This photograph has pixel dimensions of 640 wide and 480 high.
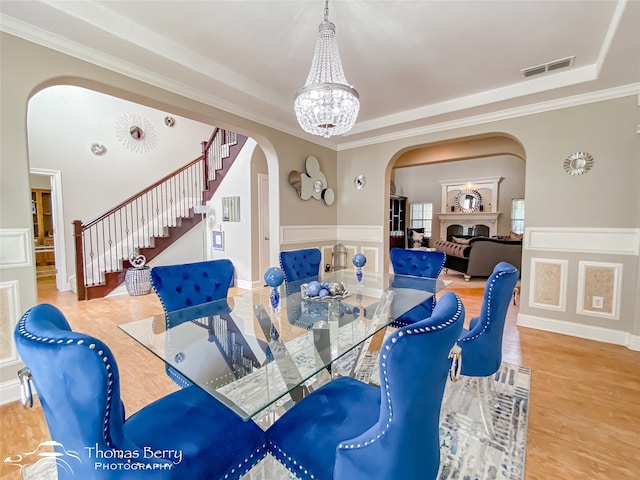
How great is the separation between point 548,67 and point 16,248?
15.0 ft

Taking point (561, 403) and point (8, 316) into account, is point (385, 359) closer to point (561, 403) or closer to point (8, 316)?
point (561, 403)

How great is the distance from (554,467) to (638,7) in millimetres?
2671

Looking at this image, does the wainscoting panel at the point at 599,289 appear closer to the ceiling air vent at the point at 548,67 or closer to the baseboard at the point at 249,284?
the ceiling air vent at the point at 548,67

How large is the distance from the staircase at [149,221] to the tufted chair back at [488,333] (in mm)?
4907

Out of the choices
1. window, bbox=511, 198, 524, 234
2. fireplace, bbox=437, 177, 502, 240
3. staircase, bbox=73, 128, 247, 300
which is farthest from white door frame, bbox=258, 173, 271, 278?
window, bbox=511, 198, 524, 234

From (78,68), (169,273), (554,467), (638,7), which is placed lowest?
(554,467)

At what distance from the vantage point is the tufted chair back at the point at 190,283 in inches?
73.4

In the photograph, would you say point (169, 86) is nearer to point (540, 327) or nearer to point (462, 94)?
point (462, 94)

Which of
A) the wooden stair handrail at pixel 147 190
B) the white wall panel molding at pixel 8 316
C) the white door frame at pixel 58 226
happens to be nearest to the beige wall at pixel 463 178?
the wooden stair handrail at pixel 147 190

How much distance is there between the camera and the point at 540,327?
3314 mm

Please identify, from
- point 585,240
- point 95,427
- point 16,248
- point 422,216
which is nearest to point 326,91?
point 95,427

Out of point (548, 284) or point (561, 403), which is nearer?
point (561, 403)

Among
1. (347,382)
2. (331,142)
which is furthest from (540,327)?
(331,142)

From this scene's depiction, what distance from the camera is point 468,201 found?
1023 centimetres
